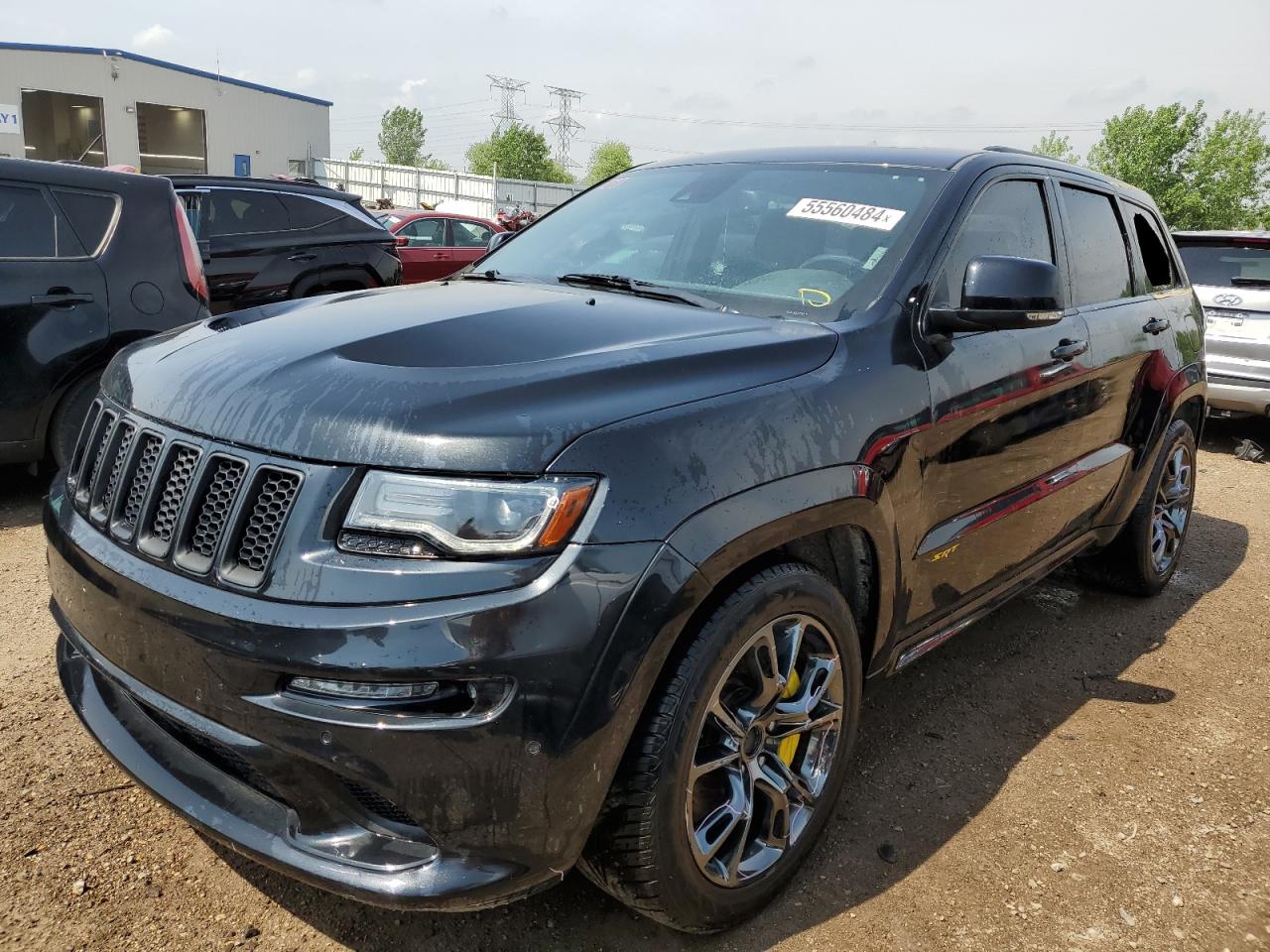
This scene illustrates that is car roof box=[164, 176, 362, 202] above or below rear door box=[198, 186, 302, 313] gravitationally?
above

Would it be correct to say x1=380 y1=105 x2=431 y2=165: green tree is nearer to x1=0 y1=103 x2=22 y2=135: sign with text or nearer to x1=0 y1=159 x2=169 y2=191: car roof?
x1=0 y1=103 x2=22 y2=135: sign with text

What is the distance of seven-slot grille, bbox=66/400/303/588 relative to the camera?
5.98 feet

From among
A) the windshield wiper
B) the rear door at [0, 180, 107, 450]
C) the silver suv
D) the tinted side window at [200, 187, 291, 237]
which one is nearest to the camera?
the windshield wiper

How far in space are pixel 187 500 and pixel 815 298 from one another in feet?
5.43

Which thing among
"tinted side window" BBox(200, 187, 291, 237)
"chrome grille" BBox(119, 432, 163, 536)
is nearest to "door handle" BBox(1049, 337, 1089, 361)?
"chrome grille" BBox(119, 432, 163, 536)

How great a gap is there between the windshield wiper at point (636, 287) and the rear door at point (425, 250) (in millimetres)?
10365

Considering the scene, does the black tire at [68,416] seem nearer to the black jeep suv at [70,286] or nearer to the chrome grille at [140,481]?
the black jeep suv at [70,286]

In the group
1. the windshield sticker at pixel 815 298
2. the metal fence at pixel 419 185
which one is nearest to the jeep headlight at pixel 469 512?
the windshield sticker at pixel 815 298

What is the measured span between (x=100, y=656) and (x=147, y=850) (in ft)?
2.05

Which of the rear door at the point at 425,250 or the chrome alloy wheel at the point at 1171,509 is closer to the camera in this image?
the chrome alloy wheel at the point at 1171,509

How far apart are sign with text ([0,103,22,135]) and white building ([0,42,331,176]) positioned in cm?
3

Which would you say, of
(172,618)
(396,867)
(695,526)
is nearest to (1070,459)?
(695,526)

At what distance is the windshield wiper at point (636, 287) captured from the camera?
8.98 feet

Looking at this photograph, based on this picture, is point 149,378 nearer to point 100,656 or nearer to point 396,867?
point 100,656
